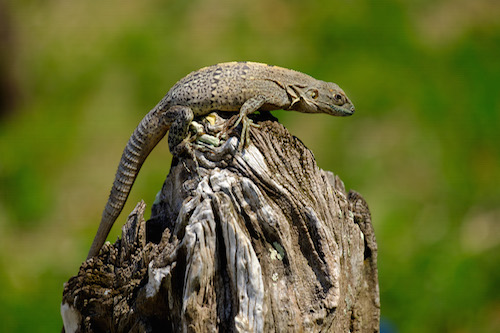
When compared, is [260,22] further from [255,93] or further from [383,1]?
[255,93]

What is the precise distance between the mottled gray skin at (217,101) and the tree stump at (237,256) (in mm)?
294

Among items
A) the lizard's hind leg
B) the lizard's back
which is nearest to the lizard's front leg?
the lizard's back

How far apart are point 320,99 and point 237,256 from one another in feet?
6.16

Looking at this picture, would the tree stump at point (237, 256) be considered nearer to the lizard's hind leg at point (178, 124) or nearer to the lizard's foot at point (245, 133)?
the lizard's foot at point (245, 133)

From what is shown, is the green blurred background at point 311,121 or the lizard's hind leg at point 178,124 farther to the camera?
the green blurred background at point 311,121

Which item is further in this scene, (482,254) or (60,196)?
(60,196)

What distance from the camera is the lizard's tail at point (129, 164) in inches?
176

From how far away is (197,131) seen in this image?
13.1 feet

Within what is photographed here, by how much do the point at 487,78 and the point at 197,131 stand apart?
701 centimetres

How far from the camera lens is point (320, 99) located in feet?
15.4

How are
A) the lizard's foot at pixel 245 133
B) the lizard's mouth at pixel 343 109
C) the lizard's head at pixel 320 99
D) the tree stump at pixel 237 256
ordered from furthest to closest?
the lizard's mouth at pixel 343 109 < the lizard's head at pixel 320 99 < the lizard's foot at pixel 245 133 < the tree stump at pixel 237 256

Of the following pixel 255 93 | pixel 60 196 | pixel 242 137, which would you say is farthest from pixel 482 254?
pixel 60 196

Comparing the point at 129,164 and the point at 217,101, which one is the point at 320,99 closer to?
the point at 217,101

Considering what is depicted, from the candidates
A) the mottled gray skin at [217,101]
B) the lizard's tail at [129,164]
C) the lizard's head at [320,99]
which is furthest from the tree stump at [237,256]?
the lizard's head at [320,99]
